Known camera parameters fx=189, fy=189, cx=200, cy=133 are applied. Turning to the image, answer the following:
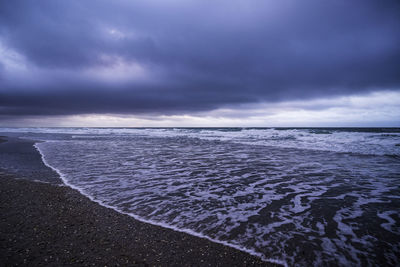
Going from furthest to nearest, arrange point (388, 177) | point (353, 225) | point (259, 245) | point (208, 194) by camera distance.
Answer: point (388, 177) < point (208, 194) < point (353, 225) < point (259, 245)

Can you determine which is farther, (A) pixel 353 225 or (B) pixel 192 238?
(A) pixel 353 225

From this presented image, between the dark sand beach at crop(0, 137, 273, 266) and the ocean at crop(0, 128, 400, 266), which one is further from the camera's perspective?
the ocean at crop(0, 128, 400, 266)

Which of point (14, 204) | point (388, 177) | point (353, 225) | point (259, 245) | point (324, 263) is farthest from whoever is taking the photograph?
point (388, 177)

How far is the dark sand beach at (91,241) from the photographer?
3055 millimetres

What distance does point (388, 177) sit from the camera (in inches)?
328

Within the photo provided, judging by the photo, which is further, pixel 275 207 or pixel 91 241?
pixel 275 207

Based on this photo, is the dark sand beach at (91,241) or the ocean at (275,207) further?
the ocean at (275,207)

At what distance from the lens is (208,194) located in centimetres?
629

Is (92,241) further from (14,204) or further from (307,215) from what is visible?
(307,215)

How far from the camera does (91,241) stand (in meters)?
3.55

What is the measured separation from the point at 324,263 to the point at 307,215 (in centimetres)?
181

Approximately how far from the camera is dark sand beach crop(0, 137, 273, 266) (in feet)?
10.0

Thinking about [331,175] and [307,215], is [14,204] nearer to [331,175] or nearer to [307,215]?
[307,215]

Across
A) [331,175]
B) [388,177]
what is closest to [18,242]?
[331,175]
